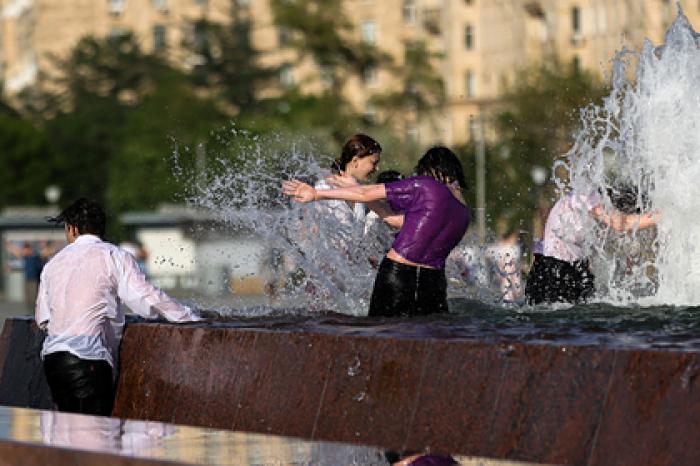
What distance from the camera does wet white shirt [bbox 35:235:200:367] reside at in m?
9.83

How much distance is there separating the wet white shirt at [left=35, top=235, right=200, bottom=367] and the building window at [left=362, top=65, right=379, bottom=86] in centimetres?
7760

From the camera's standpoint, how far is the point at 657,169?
49.5 feet

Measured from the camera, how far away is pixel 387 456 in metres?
7.12

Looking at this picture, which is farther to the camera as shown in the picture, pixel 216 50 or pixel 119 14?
pixel 119 14

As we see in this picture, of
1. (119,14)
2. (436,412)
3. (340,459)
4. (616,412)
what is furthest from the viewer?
(119,14)

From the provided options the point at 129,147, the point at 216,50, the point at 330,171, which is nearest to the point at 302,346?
the point at 330,171

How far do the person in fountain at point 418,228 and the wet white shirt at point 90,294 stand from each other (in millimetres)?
1054

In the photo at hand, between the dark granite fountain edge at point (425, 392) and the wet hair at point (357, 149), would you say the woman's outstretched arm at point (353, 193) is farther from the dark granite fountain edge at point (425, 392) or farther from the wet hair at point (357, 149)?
the dark granite fountain edge at point (425, 392)

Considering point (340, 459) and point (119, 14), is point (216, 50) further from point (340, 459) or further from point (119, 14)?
point (340, 459)

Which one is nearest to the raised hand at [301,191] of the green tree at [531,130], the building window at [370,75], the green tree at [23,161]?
the green tree at [531,130]

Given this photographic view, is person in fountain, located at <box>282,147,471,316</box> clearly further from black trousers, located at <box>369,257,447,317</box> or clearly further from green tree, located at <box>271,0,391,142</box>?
green tree, located at <box>271,0,391,142</box>

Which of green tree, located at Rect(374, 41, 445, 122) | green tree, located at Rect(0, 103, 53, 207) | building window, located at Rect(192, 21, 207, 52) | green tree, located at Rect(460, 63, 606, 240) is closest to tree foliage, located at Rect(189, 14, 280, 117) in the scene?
building window, located at Rect(192, 21, 207, 52)

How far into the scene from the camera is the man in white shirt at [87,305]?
9.83 m

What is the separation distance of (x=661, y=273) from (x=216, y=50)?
74.4 metres
